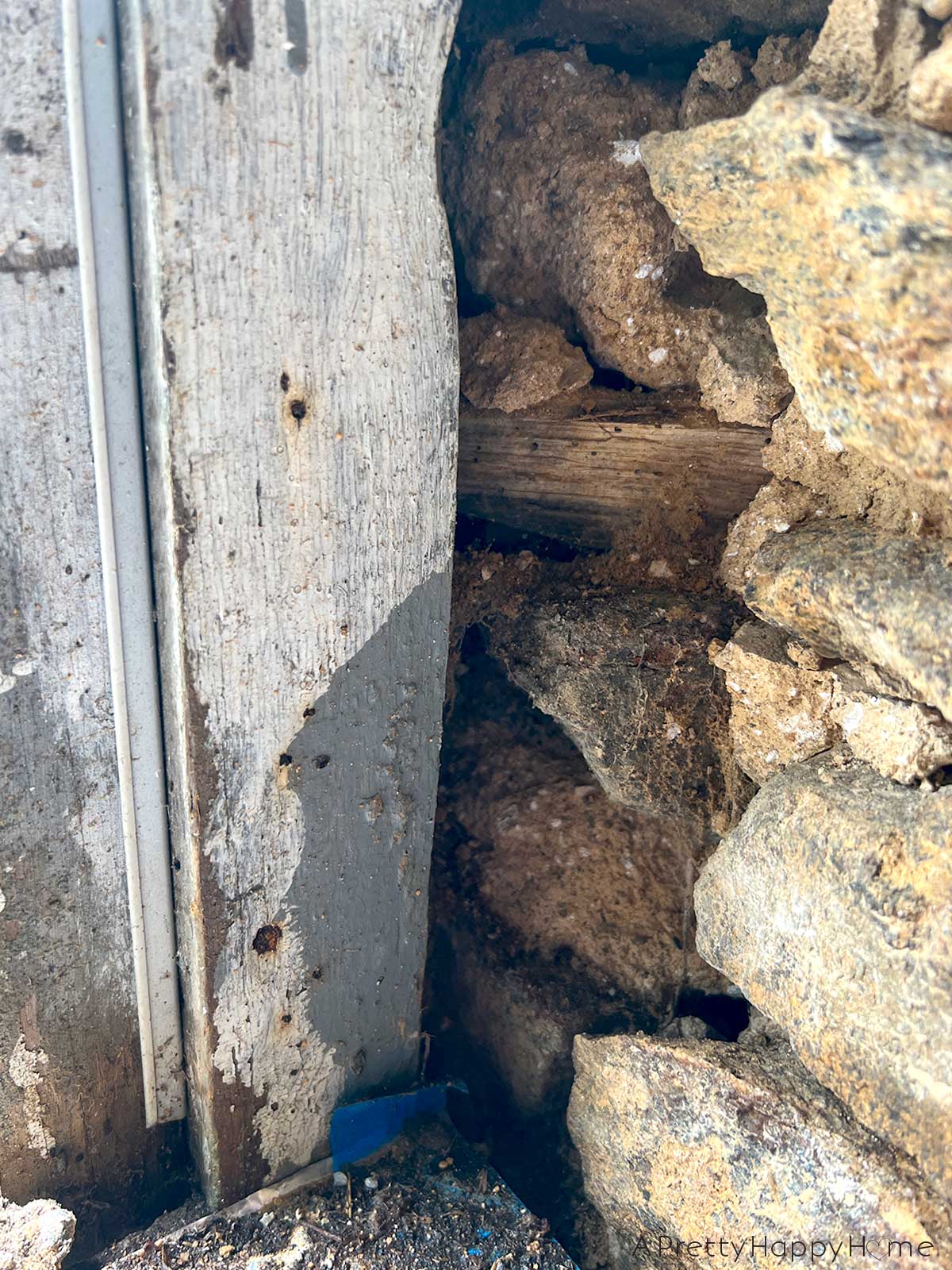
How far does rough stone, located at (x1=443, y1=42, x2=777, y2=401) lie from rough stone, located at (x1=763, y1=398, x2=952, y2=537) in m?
0.26

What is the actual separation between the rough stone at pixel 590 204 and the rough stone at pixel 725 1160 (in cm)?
139

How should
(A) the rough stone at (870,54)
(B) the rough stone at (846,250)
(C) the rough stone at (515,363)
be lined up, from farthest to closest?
1. (C) the rough stone at (515,363)
2. (A) the rough stone at (870,54)
3. (B) the rough stone at (846,250)

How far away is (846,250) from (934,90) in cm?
21

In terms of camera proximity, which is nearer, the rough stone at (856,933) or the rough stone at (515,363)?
the rough stone at (856,933)

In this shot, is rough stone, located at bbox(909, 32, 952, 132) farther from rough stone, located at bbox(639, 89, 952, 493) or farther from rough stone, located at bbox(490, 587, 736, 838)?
rough stone, located at bbox(490, 587, 736, 838)

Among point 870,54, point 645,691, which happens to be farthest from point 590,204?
point 645,691

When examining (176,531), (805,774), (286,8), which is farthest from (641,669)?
(286,8)

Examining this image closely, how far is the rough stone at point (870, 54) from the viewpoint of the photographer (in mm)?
1308

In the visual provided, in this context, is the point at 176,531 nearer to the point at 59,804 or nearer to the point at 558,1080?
the point at 59,804

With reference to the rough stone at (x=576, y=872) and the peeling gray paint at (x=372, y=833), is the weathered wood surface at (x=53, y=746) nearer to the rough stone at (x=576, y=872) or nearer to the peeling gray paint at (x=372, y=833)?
the peeling gray paint at (x=372, y=833)

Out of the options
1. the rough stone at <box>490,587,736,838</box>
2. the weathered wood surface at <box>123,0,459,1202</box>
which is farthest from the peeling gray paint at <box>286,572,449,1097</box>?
the rough stone at <box>490,587,736,838</box>

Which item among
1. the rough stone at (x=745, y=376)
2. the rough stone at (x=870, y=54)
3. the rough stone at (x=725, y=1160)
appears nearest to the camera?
the rough stone at (x=870, y=54)

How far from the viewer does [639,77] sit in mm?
1936

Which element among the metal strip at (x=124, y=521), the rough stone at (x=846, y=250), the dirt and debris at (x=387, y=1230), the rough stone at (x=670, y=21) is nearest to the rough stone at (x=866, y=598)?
the rough stone at (x=846, y=250)
